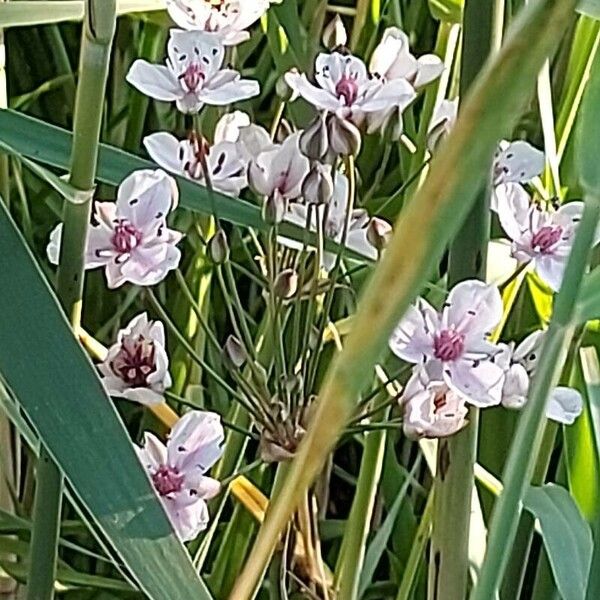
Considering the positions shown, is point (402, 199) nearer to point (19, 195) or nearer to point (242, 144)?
point (242, 144)

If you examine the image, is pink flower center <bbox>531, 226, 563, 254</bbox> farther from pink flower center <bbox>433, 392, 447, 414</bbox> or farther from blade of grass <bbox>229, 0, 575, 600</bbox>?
blade of grass <bbox>229, 0, 575, 600</bbox>

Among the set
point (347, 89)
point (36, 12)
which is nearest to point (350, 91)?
point (347, 89)

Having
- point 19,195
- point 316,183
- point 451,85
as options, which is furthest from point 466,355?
point 19,195

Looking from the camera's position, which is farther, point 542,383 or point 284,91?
point 284,91

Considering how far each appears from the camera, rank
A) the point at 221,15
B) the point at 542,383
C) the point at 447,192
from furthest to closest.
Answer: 1. the point at 221,15
2. the point at 542,383
3. the point at 447,192

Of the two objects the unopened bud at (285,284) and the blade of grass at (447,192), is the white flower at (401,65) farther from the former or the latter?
the blade of grass at (447,192)

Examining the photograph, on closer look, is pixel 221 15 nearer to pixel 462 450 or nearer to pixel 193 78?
pixel 193 78

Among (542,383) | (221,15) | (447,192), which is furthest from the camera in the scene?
(221,15)

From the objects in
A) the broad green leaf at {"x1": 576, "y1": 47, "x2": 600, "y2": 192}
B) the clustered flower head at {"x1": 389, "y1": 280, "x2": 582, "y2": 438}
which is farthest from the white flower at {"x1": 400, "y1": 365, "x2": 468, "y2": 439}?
the broad green leaf at {"x1": 576, "y1": 47, "x2": 600, "y2": 192}
